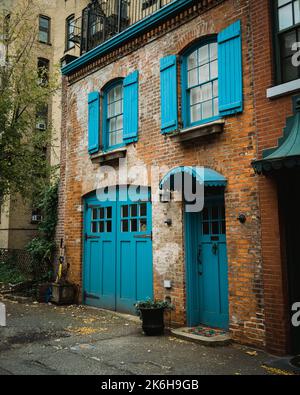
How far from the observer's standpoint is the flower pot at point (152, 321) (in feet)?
24.9

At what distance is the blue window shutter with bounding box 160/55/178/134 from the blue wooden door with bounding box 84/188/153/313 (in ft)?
6.02

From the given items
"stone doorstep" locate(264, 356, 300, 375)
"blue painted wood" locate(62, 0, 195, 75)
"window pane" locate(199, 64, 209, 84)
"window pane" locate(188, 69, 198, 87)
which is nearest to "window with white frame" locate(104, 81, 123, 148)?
"blue painted wood" locate(62, 0, 195, 75)

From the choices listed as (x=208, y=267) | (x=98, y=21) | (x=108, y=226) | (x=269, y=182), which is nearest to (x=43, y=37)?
(x=98, y=21)

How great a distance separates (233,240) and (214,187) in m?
1.22

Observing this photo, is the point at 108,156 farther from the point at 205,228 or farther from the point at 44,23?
the point at 44,23

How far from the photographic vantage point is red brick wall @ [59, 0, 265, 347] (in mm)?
6805

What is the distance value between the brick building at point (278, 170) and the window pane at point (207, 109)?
1258mm

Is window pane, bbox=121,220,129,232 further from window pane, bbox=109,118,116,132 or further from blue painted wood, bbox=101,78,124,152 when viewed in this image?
window pane, bbox=109,118,116,132

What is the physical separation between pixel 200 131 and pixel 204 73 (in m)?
1.34

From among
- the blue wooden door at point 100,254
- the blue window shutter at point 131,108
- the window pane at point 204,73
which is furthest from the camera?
the blue wooden door at point 100,254

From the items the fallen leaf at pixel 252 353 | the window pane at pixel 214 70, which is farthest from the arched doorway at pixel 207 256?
the window pane at pixel 214 70

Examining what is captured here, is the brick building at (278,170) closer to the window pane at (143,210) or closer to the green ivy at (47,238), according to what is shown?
the window pane at (143,210)
